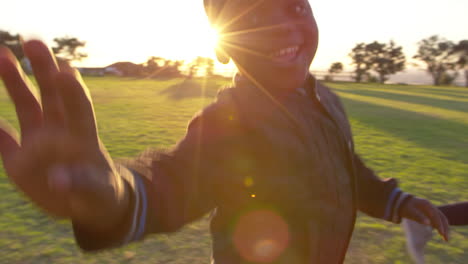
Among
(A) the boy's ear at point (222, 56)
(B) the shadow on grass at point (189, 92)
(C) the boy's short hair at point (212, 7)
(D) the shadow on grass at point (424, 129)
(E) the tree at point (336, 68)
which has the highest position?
(E) the tree at point (336, 68)

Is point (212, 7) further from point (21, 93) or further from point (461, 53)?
point (461, 53)

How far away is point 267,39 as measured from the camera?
1305mm

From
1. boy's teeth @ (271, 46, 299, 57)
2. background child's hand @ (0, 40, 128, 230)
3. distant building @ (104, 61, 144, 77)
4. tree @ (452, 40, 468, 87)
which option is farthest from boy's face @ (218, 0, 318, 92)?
tree @ (452, 40, 468, 87)

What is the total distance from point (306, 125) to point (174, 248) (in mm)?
1858

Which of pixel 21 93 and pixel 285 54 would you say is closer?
pixel 21 93

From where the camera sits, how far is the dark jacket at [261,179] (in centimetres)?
103

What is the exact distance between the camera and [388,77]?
48.0 meters

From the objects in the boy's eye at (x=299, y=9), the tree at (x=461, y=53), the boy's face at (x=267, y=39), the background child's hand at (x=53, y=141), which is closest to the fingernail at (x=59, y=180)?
the background child's hand at (x=53, y=141)

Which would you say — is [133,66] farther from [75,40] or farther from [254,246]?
[254,246]

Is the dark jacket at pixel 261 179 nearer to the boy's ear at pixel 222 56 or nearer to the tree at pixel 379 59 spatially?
the boy's ear at pixel 222 56

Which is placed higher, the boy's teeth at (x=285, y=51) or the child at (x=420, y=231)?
the boy's teeth at (x=285, y=51)

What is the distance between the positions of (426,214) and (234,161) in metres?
0.97

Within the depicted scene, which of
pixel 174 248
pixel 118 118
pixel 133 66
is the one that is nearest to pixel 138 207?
pixel 174 248

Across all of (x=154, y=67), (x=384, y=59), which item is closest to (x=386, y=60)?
(x=384, y=59)
